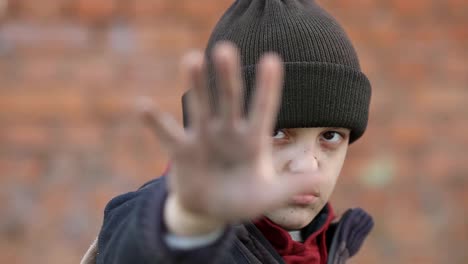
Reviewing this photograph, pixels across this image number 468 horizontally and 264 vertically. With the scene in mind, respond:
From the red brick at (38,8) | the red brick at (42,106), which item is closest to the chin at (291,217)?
the red brick at (42,106)

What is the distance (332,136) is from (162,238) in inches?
20.5

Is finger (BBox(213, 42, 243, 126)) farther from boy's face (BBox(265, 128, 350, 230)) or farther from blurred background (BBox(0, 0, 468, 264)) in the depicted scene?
blurred background (BBox(0, 0, 468, 264))

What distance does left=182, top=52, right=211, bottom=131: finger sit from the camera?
3.09ft

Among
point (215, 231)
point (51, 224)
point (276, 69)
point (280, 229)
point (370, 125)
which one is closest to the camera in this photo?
point (276, 69)

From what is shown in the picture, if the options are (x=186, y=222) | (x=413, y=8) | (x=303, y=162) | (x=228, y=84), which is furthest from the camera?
(x=413, y=8)

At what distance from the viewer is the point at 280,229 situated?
1.40 m

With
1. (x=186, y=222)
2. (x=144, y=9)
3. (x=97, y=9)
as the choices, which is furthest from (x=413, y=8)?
(x=186, y=222)

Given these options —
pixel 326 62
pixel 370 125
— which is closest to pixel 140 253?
pixel 326 62

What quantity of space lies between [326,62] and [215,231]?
524 millimetres

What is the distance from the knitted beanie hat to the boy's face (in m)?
0.02

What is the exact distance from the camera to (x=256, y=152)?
3.18 ft

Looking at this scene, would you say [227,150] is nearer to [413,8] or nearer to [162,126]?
[162,126]

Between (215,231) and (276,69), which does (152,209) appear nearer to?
(215,231)

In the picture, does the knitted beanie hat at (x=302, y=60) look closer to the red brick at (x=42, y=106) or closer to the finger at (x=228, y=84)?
the finger at (x=228, y=84)
